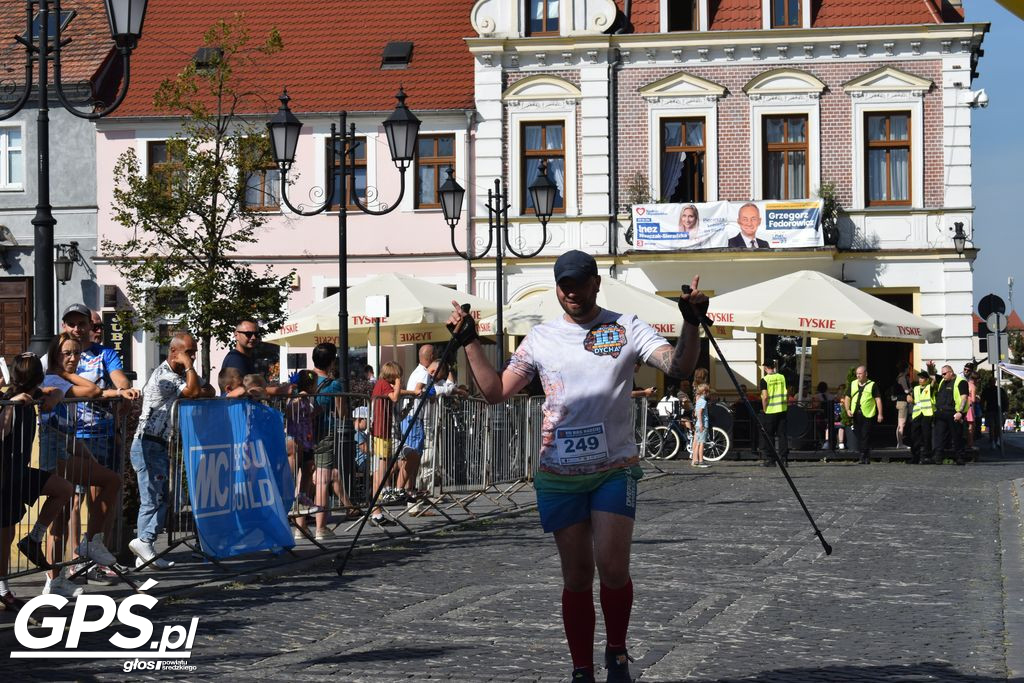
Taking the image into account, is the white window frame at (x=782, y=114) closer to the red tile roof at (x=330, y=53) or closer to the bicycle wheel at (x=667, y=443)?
the red tile roof at (x=330, y=53)

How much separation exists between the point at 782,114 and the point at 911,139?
2.78 m

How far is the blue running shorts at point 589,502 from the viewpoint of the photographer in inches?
268

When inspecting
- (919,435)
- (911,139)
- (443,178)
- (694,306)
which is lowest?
(919,435)

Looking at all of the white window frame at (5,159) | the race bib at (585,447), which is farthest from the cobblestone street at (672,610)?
the white window frame at (5,159)

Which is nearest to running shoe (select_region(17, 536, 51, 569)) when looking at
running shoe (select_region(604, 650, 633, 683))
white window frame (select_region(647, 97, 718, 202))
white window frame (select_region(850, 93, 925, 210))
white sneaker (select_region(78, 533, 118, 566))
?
white sneaker (select_region(78, 533, 118, 566))

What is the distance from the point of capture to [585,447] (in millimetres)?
6844

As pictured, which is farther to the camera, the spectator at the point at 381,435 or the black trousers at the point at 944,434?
the black trousers at the point at 944,434

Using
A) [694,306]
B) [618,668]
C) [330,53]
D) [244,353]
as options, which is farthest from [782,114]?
[618,668]

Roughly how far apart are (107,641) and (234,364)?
5030 mm

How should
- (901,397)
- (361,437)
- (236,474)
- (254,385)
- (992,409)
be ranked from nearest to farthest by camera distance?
(236,474)
(254,385)
(361,437)
(901,397)
(992,409)

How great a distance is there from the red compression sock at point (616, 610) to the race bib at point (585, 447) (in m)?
0.55

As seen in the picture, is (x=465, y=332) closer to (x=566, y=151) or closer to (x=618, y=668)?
(x=618, y=668)

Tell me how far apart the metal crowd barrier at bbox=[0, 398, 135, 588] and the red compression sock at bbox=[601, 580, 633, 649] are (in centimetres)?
434

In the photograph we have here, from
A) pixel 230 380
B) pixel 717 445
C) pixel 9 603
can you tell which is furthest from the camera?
pixel 717 445
